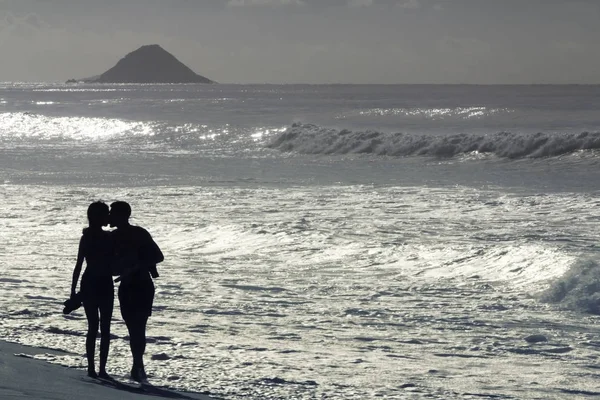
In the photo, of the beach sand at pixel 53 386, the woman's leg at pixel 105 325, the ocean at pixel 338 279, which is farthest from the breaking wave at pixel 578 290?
the woman's leg at pixel 105 325

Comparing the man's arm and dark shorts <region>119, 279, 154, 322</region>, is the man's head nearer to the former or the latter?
the man's arm

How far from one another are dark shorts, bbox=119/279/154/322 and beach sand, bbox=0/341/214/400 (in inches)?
21.2

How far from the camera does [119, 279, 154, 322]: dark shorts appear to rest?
6770mm

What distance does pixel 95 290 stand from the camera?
6.69m

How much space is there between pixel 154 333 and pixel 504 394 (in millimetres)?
3287

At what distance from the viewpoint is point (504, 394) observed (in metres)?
6.54

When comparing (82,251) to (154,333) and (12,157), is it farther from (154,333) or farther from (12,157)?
(12,157)

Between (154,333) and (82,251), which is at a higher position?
(82,251)

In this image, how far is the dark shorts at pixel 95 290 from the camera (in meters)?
6.66

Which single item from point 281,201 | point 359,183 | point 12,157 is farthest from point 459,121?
point 281,201

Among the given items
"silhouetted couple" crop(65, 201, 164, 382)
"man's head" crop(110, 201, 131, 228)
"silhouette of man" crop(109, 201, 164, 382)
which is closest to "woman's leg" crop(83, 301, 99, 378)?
"silhouetted couple" crop(65, 201, 164, 382)

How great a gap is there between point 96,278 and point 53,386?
2.77ft

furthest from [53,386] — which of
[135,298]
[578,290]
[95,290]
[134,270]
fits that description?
[578,290]

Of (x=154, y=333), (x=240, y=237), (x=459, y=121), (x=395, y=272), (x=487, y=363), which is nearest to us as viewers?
(x=487, y=363)
